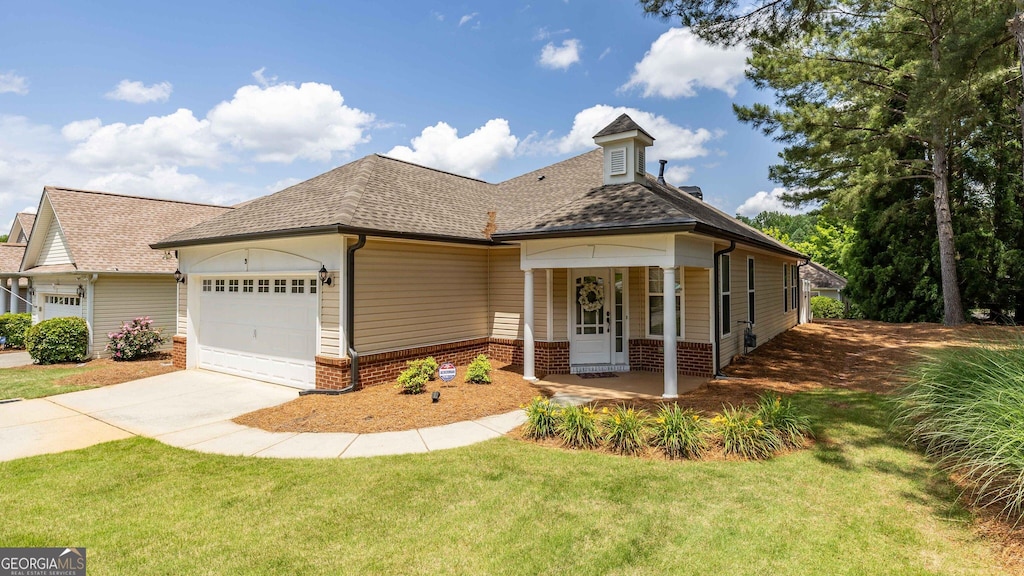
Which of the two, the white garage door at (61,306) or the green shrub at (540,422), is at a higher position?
the white garage door at (61,306)

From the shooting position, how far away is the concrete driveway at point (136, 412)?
6.37 meters

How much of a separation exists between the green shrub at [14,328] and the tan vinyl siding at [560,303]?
19.6 metres

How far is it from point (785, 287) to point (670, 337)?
12777mm

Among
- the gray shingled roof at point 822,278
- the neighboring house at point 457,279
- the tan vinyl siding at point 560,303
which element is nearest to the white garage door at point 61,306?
the neighboring house at point 457,279

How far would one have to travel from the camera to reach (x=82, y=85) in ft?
37.1

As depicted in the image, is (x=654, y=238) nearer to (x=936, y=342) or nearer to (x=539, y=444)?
(x=539, y=444)

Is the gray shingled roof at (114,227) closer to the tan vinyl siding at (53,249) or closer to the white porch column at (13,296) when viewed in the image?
the tan vinyl siding at (53,249)

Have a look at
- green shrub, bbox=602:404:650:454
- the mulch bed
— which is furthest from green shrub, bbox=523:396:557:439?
the mulch bed

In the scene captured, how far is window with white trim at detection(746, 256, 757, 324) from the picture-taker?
12938 mm

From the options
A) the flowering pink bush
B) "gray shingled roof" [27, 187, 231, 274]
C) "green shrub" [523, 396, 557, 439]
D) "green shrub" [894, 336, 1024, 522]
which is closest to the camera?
"green shrub" [894, 336, 1024, 522]

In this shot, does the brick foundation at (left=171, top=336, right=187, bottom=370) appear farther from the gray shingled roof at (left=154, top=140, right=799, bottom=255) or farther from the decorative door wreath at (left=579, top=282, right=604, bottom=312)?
the decorative door wreath at (left=579, top=282, right=604, bottom=312)

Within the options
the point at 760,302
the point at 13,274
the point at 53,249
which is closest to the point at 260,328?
the point at 53,249

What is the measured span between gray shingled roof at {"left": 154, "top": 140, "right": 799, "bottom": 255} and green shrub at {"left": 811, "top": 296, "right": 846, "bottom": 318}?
18.4 metres

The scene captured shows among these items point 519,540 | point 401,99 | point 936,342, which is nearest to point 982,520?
point 519,540
